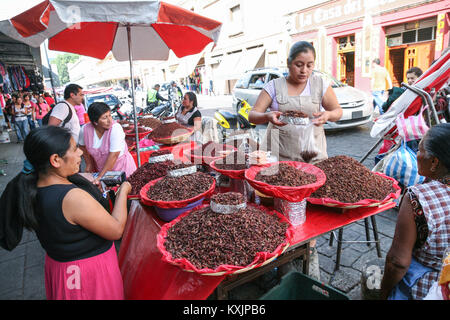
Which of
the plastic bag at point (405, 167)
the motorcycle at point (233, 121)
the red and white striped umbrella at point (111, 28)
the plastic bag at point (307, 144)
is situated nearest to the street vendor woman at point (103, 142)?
the red and white striped umbrella at point (111, 28)

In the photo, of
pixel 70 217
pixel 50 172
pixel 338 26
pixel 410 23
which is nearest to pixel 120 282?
pixel 70 217

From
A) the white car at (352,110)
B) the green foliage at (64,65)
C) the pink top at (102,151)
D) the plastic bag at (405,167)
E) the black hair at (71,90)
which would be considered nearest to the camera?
the pink top at (102,151)

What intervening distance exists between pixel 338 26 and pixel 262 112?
13266mm

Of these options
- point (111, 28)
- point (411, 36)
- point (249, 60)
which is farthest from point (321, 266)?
point (249, 60)

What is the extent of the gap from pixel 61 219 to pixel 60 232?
81 millimetres

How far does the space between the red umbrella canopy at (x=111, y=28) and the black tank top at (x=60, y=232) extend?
1445 millimetres

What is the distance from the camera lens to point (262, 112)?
2.53 m

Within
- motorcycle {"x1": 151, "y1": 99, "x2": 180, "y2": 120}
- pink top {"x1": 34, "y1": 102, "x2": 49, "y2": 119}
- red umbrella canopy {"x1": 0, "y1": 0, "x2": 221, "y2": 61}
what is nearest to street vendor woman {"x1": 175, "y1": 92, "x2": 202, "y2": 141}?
red umbrella canopy {"x1": 0, "y1": 0, "x2": 221, "y2": 61}

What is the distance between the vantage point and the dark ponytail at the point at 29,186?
55.8 inches

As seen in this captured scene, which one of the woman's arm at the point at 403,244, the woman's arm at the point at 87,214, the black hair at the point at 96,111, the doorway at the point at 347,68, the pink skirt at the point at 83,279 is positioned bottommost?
the pink skirt at the point at 83,279

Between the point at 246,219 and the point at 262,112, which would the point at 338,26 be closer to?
the point at 262,112

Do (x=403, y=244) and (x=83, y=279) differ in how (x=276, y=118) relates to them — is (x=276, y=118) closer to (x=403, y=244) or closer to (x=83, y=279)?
(x=403, y=244)

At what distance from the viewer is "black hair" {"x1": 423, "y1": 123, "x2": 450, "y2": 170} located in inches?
52.6

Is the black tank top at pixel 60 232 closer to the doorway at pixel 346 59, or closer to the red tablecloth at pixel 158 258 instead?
the red tablecloth at pixel 158 258
